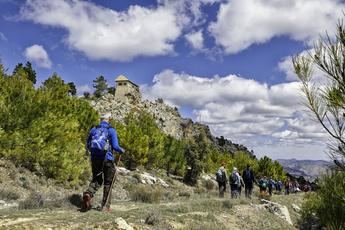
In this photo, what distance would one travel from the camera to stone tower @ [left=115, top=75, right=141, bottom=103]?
12162 centimetres

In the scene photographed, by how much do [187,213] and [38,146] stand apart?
11.5 m

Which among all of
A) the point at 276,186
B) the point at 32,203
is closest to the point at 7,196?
the point at 32,203

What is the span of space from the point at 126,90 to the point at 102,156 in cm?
11921

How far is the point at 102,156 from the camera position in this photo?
8625 millimetres

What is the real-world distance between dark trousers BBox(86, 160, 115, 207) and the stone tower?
111 meters

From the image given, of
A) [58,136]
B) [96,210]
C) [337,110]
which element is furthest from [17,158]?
[337,110]

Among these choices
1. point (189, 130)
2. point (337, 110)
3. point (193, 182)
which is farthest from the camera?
point (189, 130)

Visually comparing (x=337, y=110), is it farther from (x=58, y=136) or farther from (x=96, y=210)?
(x=58, y=136)

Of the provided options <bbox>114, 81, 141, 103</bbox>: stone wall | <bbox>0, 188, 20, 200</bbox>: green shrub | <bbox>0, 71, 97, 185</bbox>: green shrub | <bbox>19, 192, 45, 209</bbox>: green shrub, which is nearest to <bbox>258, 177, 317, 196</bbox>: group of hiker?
<bbox>19, 192, 45, 209</bbox>: green shrub

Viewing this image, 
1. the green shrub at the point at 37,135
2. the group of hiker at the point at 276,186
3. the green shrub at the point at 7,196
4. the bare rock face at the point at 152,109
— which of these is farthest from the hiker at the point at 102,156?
the bare rock face at the point at 152,109

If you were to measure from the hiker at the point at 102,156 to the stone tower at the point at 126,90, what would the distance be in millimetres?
110569

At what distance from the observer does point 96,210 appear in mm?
9031

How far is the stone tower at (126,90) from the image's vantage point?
121625 mm

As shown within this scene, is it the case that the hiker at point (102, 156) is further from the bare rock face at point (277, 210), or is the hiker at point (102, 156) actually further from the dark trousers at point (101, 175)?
the bare rock face at point (277, 210)
